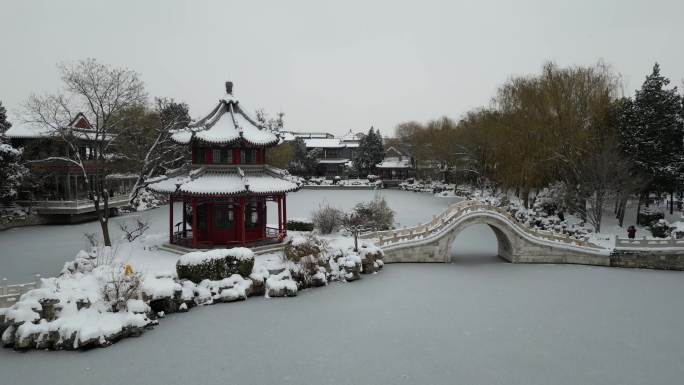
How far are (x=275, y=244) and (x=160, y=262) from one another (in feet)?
17.4

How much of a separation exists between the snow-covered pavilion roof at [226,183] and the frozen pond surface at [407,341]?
5.25m

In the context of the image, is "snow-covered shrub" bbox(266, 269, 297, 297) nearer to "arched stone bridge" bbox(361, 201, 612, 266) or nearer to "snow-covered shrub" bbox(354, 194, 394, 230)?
"arched stone bridge" bbox(361, 201, 612, 266)

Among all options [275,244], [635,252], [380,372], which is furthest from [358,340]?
[635,252]

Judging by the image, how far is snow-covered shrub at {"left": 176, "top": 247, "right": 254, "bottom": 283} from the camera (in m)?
16.3

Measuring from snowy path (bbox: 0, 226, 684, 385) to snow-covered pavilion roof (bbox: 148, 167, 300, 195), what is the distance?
534 cm

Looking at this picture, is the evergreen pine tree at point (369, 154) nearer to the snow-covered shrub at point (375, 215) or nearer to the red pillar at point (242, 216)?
the snow-covered shrub at point (375, 215)

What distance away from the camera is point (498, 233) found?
24.5 meters

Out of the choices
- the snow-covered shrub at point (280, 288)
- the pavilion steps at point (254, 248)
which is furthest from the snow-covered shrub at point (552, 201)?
the snow-covered shrub at point (280, 288)

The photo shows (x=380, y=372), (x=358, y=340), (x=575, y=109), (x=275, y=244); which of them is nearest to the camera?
(x=380, y=372)

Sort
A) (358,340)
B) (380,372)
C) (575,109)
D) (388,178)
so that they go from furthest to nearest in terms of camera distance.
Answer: (388,178) < (575,109) < (358,340) < (380,372)

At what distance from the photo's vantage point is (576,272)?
72.2ft

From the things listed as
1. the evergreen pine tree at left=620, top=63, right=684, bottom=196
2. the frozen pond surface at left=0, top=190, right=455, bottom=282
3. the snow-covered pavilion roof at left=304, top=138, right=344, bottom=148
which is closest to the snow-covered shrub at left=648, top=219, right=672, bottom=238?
the evergreen pine tree at left=620, top=63, right=684, bottom=196

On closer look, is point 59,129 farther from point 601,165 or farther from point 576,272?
point 601,165

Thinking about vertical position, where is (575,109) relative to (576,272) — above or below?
above
